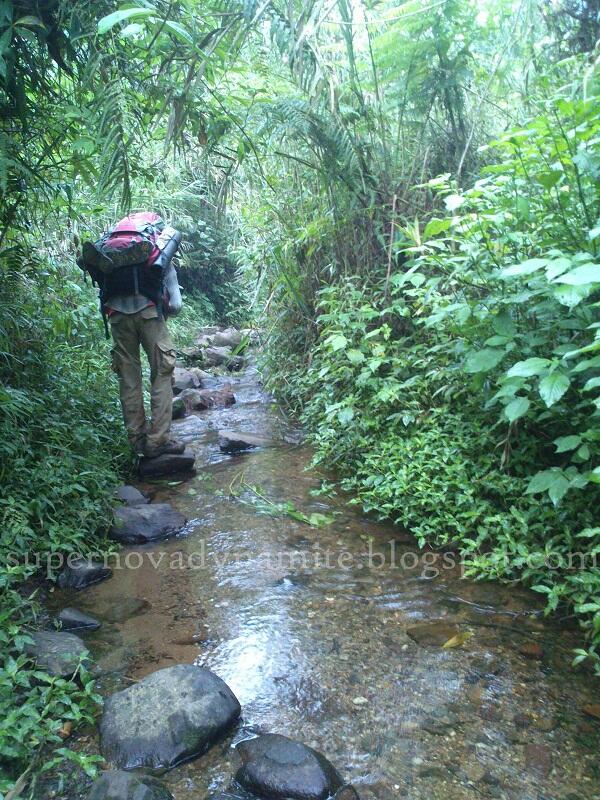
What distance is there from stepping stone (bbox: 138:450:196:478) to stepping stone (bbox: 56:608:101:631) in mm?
2035

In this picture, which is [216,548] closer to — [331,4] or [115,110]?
[115,110]

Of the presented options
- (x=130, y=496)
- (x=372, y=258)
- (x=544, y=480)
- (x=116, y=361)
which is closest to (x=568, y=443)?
(x=544, y=480)

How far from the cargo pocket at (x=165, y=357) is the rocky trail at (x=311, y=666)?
4.05 feet

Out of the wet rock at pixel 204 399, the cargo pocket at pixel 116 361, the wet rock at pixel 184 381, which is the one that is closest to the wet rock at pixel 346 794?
the cargo pocket at pixel 116 361

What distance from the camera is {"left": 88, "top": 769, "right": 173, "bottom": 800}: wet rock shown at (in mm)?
1759

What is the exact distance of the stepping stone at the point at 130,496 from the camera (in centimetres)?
414

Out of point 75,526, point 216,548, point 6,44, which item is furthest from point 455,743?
point 6,44

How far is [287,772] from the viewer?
1.89 meters

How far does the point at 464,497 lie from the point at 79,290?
441 centimetres

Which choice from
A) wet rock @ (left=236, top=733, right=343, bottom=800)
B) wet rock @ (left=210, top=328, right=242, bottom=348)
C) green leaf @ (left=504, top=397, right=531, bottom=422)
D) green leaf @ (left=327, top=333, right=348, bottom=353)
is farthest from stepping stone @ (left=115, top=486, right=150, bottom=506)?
wet rock @ (left=210, top=328, right=242, bottom=348)

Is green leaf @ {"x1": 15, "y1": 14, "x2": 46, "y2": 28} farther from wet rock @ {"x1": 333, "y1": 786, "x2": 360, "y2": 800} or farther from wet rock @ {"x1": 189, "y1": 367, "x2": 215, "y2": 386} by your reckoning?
wet rock @ {"x1": 189, "y1": 367, "x2": 215, "y2": 386}

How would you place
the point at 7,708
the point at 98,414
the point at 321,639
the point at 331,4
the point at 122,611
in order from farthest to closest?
the point at 98,414
the point at 331,4
the point at 122,611
the point at 321,639
the point at 7,708

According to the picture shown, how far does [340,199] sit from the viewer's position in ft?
17.5

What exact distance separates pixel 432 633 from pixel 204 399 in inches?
204
